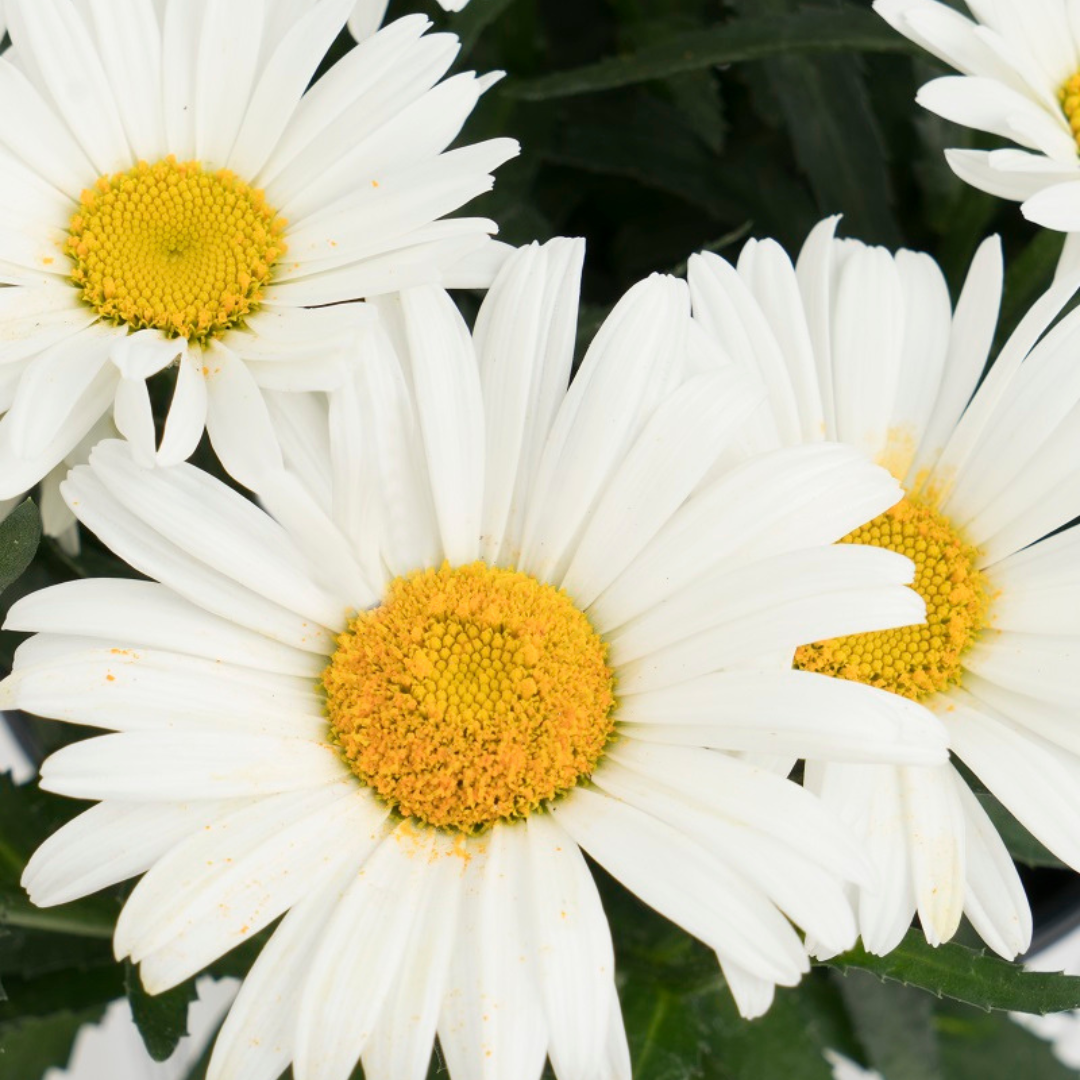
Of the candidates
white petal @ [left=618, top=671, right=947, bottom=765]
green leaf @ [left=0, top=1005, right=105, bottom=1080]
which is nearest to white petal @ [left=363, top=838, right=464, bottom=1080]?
white petal @ [left=618, top=671, right=947, bottom=765]

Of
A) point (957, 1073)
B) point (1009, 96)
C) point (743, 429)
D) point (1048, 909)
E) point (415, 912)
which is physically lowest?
point (957, 1073)

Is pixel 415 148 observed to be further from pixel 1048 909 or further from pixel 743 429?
pixel 1048 909

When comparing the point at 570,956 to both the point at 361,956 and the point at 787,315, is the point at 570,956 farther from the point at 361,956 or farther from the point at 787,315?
the point at 787,315

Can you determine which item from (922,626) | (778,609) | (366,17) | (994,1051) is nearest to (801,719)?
(778,609)

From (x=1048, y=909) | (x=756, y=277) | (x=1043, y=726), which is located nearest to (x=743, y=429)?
(x=756, y=277)

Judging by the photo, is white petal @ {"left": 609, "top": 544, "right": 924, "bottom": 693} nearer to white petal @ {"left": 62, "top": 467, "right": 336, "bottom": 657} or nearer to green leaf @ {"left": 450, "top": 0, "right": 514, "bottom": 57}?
white petal @ {"left": 62, "top": 467, "right": 336, "bottom": 657}

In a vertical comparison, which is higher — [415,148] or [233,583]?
[415,148]
